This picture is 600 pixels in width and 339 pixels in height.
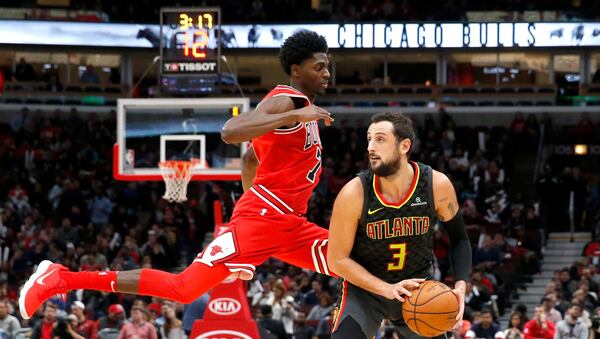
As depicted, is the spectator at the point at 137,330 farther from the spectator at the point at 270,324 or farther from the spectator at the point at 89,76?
the spectator at the point at 89,76

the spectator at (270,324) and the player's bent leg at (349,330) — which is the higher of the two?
the player's bent leg at (349,330)

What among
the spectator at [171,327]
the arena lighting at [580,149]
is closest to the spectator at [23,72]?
the arena lighting at [580,149]

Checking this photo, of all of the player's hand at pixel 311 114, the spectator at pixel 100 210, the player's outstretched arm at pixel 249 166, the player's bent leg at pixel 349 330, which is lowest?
the spectator at pixel 100 210

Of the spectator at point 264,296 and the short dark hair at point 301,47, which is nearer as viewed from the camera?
the short dark hair at point 301,47

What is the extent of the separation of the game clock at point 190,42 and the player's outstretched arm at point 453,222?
42.9 ft

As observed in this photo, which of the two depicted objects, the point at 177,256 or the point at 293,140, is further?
the point at 177,256

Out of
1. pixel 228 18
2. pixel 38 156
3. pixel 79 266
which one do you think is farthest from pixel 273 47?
pixel 79 266

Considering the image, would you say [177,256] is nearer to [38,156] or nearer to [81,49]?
[38,156]

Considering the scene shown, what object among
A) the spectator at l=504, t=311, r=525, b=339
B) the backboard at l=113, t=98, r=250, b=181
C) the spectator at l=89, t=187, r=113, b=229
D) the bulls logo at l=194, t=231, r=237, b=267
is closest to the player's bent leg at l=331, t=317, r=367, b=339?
the bulls logo at l=194, t=231, r=237, b=267

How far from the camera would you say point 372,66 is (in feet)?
104

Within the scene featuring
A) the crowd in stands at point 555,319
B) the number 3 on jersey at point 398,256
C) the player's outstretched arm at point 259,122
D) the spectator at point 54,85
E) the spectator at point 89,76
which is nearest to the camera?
the number 3 on jersey at point 398,256

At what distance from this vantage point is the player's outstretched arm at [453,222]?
23.4ft

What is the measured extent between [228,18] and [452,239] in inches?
900

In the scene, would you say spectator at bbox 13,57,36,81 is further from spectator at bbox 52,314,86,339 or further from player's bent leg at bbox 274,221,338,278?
player's bent leg at bbox 274,221,338,278
